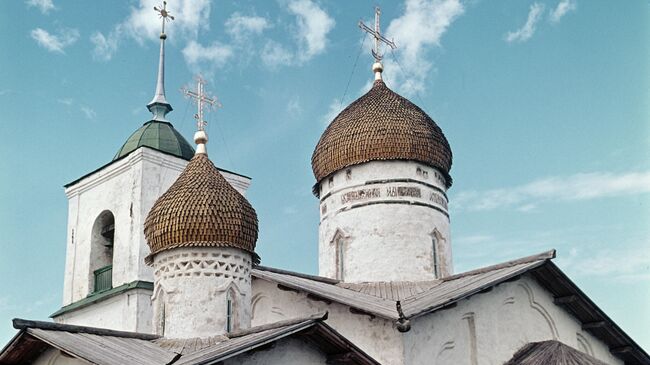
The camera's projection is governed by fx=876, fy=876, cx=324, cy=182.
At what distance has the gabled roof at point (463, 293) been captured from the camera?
38.6 feet

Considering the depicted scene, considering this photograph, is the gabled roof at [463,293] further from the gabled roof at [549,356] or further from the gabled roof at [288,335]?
the gabled roof at [549,356]

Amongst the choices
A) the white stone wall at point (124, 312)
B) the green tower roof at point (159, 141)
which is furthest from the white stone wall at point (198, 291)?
the green tower roof at point (159, 141)

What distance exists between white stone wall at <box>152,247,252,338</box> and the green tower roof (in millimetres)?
5102

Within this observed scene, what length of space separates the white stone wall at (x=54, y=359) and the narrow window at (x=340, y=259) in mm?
5944

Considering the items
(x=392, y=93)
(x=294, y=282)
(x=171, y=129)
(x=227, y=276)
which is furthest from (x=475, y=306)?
(x=171, y=129)

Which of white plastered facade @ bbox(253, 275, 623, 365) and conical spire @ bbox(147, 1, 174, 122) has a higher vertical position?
conical spire @ bbox(147, 1, 174, 122)

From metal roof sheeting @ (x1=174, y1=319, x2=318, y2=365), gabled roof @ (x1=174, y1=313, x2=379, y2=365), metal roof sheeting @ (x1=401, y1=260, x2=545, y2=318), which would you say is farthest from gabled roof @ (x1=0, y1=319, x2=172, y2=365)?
metal roof sheeting @ (x1=401, y1=260, x2=545, y2=318)

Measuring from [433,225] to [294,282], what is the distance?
3099 mm

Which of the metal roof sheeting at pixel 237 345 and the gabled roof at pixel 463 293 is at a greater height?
the gabled roof at pixel 463 293

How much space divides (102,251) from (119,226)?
3.26 ft

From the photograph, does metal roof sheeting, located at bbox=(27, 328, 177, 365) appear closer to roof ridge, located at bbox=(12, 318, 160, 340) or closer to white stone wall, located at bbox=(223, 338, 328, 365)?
roof ridge, located at bbox=(12, 318, 160, 340)

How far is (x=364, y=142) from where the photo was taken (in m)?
15.5

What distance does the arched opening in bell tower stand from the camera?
1600 centimetres

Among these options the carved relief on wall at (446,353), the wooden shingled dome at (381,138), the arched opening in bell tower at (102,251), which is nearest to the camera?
the carved relief on wall at (446,353)
